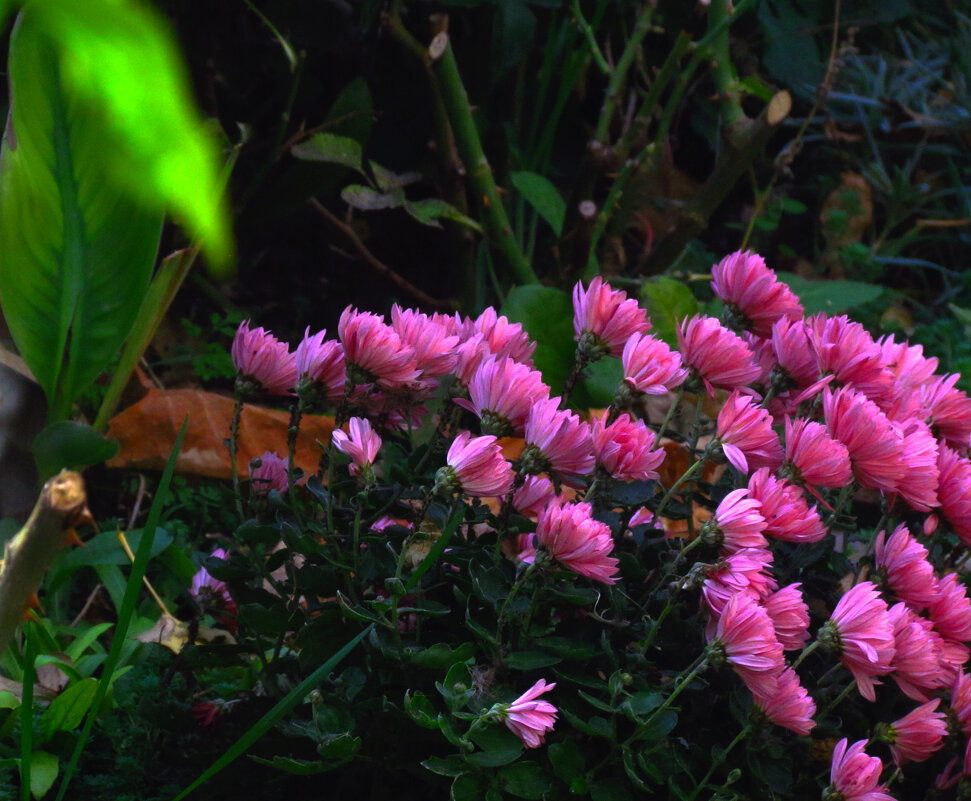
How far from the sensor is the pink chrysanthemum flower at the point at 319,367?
916 millimetres

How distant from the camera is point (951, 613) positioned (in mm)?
948

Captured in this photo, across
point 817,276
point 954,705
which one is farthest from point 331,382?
point 817,276

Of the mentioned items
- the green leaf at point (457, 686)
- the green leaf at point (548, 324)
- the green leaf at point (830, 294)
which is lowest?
the green leaf at point (830, 294)

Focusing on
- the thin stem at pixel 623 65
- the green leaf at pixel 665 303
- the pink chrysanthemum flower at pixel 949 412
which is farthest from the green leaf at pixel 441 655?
the thin stem at pixel 623 65

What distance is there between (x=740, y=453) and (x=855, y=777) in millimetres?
288

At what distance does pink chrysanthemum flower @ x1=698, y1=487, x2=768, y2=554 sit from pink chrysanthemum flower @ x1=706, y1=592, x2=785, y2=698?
5 cm

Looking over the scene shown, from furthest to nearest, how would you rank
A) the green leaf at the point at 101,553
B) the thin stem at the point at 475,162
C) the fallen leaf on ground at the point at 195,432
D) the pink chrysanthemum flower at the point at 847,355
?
the thin stem at the point at 475,162 < the fallen leaf on ground at the point at 195,432 < the green leaf at the point at 101,553 < the pink chrysanthemum flower at the point at 847,355

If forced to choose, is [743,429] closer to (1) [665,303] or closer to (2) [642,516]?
(2) [642,516]

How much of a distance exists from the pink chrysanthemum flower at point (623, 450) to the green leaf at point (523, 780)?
26 cm

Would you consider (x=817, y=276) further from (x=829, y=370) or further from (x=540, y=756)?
(x=540, y=756)

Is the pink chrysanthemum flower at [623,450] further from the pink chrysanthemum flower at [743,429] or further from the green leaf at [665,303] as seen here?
the green leaf at [665,303]

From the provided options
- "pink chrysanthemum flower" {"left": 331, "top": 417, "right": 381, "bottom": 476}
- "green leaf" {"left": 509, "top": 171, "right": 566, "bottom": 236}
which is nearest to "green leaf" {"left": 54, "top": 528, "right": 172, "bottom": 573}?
"pink chrysanthemum flower" {"left": 331, "top": 417, "right": 381, "bottom": 476}

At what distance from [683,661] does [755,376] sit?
11.0 inches

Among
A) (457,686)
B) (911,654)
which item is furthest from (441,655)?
(911,654)
